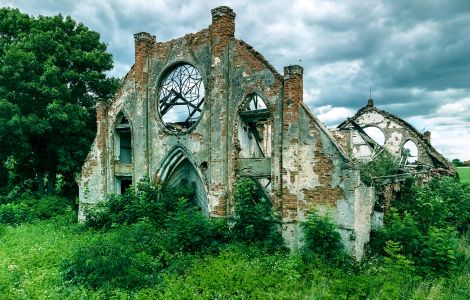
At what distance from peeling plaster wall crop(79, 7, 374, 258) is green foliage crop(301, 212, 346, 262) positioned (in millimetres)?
345

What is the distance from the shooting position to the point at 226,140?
454 inches

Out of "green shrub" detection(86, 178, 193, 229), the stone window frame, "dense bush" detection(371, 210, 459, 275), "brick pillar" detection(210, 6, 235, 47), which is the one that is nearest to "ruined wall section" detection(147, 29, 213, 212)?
the stone window frame

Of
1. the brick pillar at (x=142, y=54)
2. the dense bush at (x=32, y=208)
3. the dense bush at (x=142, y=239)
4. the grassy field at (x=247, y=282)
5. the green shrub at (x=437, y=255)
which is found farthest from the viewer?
the dense bush at (x=32, y=208)

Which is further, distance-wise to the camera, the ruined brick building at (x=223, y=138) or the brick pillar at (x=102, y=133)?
the brick pillar at (x=102, y=133)

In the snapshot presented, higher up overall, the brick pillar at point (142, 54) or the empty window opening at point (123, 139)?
the brick pillar at point (142, 54)

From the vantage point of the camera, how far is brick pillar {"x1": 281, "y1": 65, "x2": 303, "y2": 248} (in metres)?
10.2

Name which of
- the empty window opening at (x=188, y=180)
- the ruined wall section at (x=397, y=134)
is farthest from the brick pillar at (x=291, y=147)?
the ruined wall section at (x=397, y=134)

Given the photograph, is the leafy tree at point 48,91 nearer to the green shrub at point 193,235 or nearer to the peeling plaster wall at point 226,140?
the peeling plaster wall at point 226,140

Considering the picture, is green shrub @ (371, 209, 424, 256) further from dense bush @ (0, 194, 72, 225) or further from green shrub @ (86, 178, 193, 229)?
dense bush @ (0, 194, 72, 225)

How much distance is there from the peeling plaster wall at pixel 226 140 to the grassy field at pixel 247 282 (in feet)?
5.23

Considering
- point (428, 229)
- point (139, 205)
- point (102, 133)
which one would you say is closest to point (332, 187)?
point (428, 229)

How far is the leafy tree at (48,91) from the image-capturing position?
599 inches

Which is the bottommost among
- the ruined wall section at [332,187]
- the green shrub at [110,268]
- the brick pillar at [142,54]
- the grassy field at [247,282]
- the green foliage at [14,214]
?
the grassy field at [247,282]

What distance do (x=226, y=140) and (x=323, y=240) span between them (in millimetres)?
4362
